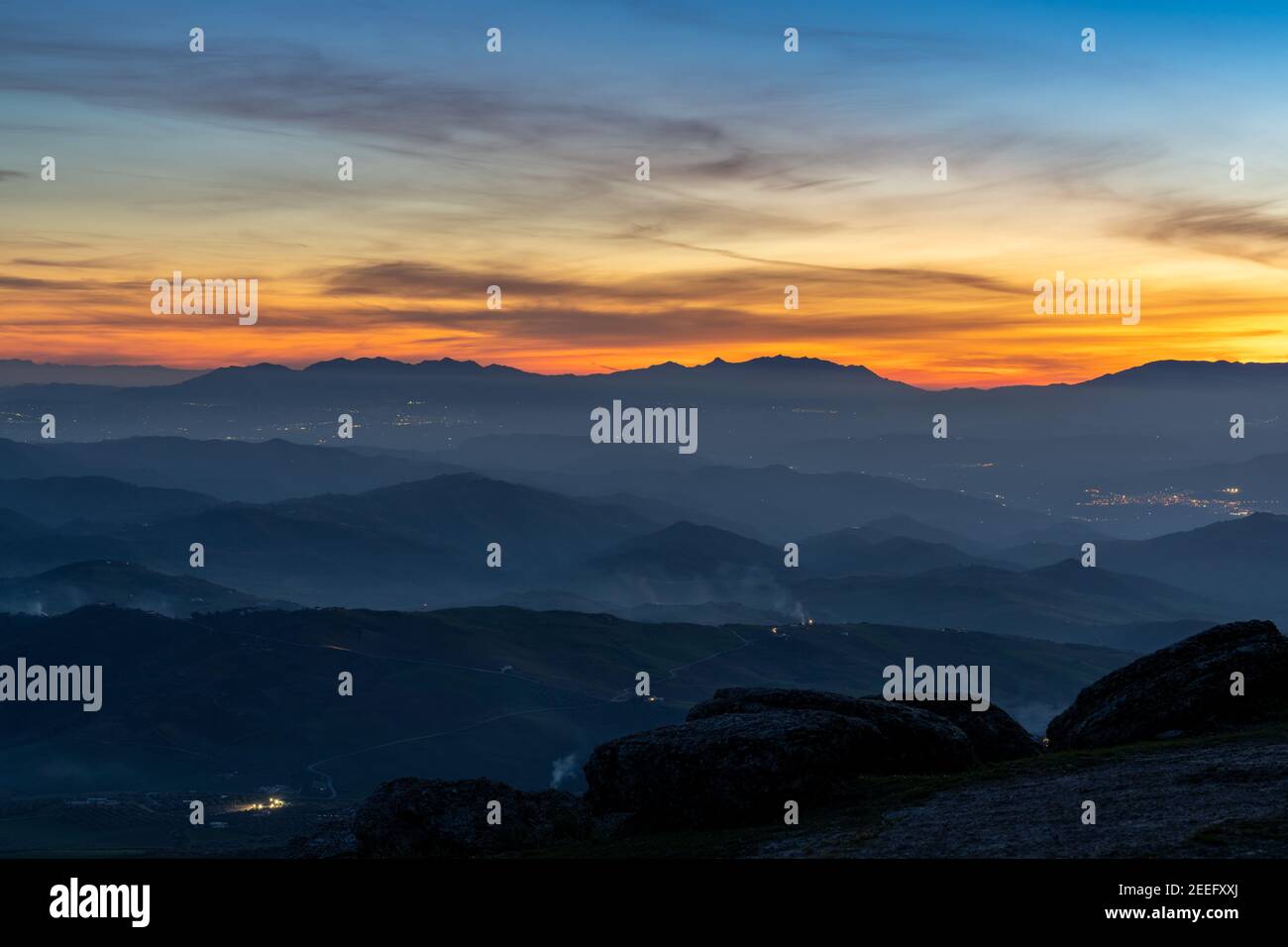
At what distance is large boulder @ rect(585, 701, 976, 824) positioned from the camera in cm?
3525

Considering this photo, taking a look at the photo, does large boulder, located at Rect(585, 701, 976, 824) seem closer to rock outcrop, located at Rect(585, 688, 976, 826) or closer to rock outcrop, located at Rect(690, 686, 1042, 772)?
rock outcrop, located at Rect(585, 688, 976, 826)

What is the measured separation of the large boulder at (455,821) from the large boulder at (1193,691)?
63.5 feet

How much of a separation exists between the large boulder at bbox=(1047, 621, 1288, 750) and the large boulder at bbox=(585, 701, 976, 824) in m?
6.81

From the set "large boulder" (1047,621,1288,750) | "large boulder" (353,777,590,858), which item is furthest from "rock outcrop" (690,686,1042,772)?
"large boulder" (353,777,590,858)

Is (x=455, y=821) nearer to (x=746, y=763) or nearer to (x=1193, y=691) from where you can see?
(x=746, y=763)

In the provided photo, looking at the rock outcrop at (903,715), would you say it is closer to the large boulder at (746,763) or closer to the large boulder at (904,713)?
the large boulder at (904,713)

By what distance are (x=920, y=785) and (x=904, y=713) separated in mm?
6309

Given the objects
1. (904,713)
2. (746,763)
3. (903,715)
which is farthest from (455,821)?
(904,713)
